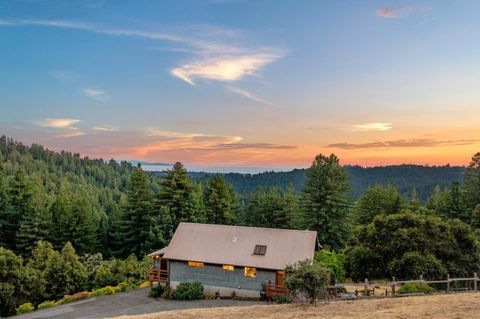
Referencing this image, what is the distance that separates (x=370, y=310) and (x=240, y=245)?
13.5 metres

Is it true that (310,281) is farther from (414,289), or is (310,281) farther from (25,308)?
(25,308)

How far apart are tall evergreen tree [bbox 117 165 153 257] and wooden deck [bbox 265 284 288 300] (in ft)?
85.8

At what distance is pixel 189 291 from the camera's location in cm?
2764

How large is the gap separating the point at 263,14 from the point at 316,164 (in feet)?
79.6

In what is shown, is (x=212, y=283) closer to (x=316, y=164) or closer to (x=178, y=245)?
(x=178, y=245)

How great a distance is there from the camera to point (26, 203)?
→ 165 feet

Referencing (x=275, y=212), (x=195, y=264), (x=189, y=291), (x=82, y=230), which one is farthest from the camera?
(x=275, y=212)

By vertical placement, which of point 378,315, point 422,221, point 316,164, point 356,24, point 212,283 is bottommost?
point 212,283

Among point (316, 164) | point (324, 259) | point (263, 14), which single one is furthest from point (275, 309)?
point (316, 164)

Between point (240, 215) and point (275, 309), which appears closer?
point (275, 309)

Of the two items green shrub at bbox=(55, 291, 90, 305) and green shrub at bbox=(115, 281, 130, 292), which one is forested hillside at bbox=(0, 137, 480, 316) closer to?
green shrub at bbox=(115, 281, 130, 292)

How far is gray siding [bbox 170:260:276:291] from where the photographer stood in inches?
1091

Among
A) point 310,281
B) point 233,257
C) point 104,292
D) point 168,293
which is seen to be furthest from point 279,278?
point 104,292

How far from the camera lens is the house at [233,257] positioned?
2775 centimetres
